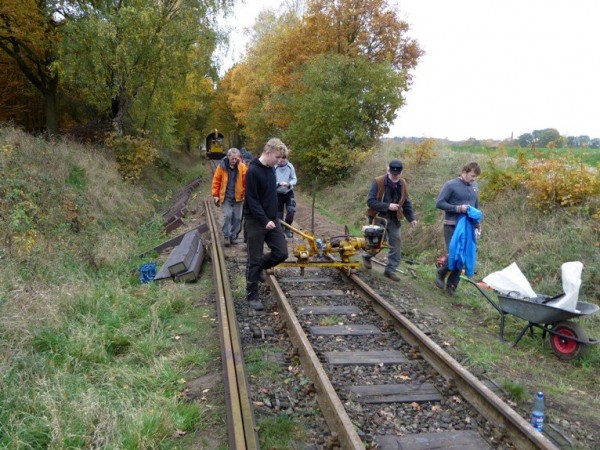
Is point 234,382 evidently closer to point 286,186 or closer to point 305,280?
point 305,280

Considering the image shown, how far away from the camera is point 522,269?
8.84 m

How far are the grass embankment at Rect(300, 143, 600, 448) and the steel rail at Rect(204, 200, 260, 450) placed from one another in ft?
8.10

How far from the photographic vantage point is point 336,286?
25.8 ft

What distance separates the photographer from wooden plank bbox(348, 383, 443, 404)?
4395 millimetres

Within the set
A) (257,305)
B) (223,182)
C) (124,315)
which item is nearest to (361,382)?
(257,305)

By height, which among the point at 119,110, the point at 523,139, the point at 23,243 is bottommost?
the point at 23,243

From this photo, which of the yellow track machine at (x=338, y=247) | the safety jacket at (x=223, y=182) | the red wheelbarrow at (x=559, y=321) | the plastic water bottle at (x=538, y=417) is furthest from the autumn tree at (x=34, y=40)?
the plastic water bottle at (x=538, y=417)

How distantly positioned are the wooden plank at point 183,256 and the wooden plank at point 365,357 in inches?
145

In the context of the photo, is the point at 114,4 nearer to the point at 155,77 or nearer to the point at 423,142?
the point at 155,77

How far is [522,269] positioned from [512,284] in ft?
10.1

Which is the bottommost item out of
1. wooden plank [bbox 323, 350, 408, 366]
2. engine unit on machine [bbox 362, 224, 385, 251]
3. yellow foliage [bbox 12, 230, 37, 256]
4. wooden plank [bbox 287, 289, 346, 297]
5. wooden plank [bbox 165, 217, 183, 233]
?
wooden plank [bbox 323, 350, 408, 366]

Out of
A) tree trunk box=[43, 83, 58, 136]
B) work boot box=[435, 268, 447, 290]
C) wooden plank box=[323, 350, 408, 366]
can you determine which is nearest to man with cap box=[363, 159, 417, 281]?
work boot box=[435, 268, 447, 290]

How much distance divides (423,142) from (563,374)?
11.8 meters

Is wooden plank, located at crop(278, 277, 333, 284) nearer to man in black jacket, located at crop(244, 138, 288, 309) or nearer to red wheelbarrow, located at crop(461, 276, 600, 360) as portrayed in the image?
man in black jacket, located at crop(244, 138, 288, 309)
